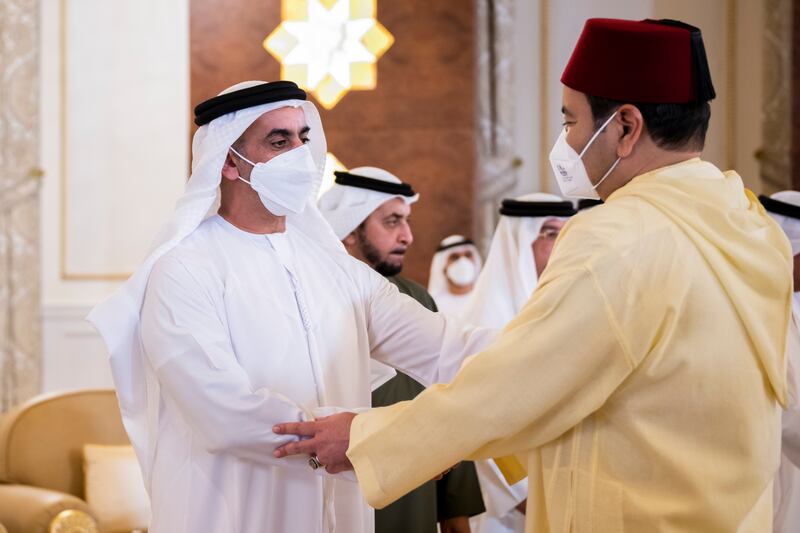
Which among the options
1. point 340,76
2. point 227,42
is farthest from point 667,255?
point 227,42

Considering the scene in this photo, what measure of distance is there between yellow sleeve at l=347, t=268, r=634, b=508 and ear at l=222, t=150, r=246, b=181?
89 centimetres

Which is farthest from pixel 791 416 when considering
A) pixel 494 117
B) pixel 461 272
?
pixel 494 117

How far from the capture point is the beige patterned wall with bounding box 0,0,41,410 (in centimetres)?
771

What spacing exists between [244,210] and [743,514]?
1370mm

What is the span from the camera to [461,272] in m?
6.49

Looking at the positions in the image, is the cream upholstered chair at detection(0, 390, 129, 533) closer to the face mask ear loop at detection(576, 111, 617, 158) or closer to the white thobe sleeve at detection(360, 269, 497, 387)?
the white thobe sleeve at detection(360, 269, 497, 387)

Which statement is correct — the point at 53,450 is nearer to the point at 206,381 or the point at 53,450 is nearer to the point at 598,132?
the point at 206,381

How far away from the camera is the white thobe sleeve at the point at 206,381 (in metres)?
2.18

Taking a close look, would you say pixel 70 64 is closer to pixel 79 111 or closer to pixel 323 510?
pixel 79 111

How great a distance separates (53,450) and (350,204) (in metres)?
1.77

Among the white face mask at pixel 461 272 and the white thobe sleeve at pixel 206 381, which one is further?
the white face mask at pixel 461 272

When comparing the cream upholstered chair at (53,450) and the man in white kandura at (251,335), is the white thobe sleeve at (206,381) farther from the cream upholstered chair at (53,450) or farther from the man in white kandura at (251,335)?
the cream upholstered chair at (53,450)

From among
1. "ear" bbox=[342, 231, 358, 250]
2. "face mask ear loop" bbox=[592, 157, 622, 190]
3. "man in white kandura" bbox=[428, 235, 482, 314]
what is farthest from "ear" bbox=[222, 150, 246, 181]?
"man in white kandura" bbox=[428, 235, 482, 314]

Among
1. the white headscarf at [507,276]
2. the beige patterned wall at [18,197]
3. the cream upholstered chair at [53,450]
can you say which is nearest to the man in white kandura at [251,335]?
the white headscarf at [507,276]
